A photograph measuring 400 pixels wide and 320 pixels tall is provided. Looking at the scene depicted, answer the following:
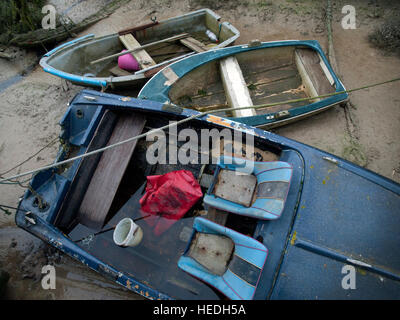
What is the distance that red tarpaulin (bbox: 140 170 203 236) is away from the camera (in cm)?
323

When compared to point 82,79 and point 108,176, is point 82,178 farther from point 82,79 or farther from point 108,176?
point 82,79

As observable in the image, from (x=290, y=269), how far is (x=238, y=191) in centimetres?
106

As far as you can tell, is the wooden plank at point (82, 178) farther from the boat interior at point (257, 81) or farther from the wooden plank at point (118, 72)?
the wooden plank at point (118, 72)

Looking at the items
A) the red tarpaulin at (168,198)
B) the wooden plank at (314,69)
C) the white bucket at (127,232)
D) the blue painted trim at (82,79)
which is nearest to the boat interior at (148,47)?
the blue painted trim at (82,79)

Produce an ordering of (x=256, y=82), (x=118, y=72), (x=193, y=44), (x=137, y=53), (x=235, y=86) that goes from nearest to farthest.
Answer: (x=235, y=86) → (x=256, y=82) → (x=137, y=53) → (x=118, y=72) → (x=193, y=44)

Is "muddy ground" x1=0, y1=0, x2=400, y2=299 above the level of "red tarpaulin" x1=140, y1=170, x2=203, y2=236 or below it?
above

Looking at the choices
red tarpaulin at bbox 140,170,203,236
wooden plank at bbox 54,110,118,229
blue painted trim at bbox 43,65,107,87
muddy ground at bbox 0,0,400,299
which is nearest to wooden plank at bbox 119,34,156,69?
blue painted trim at bbox 43,65,107,87

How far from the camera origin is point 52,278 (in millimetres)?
3703

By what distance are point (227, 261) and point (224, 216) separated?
53 cm

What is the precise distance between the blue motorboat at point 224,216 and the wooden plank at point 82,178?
0.01 m

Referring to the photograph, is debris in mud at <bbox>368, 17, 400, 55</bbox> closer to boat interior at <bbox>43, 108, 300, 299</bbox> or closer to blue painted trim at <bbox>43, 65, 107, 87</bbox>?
boat interior at <bbox>43, 108, 300, 299</bbox>

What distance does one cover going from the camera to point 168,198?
326cm

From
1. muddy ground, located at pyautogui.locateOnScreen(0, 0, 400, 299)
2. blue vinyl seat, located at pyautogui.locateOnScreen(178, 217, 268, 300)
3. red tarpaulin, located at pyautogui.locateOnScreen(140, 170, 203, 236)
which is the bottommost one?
blue vinyl seat, located at pyautogui.locateOnScreen(178, 217, 268, 300)

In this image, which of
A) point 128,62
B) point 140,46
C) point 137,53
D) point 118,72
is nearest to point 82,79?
point 118,72
